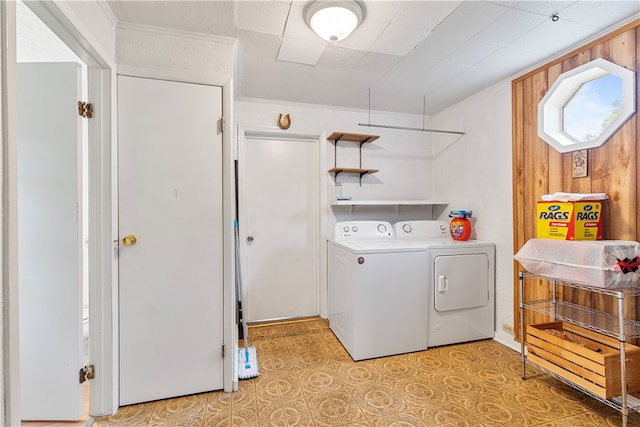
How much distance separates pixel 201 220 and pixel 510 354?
266 cm

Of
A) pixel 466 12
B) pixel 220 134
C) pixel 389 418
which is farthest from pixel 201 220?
pixel 466 12

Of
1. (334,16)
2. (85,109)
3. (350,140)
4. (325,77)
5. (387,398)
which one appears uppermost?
(325,77)

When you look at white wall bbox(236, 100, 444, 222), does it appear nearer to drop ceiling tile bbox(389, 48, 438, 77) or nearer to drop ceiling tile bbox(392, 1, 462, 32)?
drop ceiling tile bbox(389, 48, 438, 77)

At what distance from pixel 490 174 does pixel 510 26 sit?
1282 millimetres

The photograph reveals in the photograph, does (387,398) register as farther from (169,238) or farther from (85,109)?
(85,109)

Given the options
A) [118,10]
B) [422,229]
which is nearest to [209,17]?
[118,10]

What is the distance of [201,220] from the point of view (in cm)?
186

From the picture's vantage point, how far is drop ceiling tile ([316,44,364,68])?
2035 mm

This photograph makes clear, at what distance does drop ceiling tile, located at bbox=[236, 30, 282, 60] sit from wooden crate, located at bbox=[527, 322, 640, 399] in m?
2.66

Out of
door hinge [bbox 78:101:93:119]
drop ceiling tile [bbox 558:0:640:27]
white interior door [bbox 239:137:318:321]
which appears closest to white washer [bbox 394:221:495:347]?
white interior door [bbox 239:137:318:321]

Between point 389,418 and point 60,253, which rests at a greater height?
point 60,253

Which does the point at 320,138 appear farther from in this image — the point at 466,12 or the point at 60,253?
the point at 60,253

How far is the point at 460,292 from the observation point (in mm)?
2535

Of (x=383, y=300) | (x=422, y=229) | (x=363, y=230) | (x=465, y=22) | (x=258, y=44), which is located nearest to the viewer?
(x=465, y=22)
